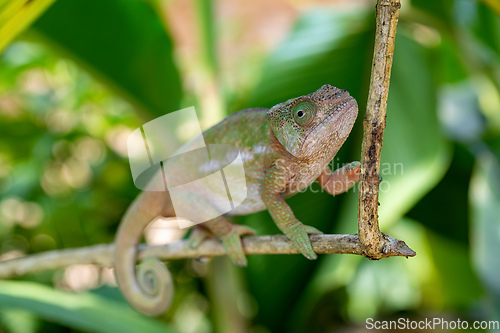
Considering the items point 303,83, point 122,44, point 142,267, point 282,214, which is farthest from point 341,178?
point 122,44

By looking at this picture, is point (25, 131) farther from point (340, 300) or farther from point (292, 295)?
point (340, 300)

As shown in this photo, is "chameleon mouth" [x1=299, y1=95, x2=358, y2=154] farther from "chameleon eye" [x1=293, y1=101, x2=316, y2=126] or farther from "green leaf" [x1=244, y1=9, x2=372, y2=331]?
"green leaf" [x1=244, y1=9, x2=372, y2=331]

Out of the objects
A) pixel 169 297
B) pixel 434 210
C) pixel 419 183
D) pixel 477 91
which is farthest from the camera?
pixel 477 91

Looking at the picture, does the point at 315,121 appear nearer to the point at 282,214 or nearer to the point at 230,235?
the point at 282,214

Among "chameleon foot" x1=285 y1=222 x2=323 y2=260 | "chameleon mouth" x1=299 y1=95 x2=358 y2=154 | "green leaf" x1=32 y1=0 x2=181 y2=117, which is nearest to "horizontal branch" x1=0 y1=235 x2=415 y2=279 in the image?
"chameleon foot" x1=285 y1=222 x2=323 y2=260

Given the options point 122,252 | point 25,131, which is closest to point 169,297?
point 122,252

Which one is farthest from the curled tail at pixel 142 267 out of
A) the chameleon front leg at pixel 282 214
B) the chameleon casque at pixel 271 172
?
the chameleon front leg at pixel 282 214

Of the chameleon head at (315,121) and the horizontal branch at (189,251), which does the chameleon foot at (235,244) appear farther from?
the chameleon head at (315,121)
